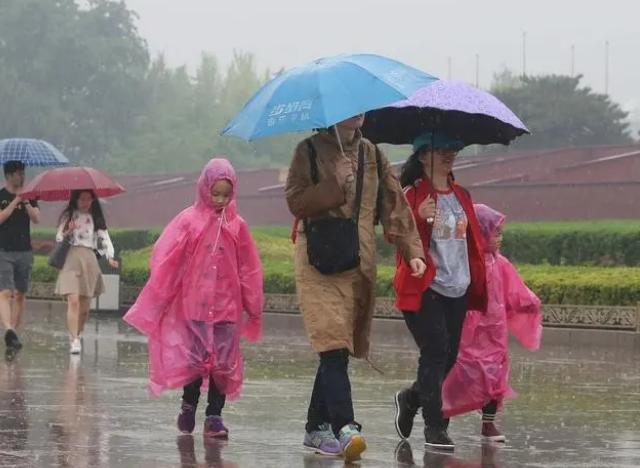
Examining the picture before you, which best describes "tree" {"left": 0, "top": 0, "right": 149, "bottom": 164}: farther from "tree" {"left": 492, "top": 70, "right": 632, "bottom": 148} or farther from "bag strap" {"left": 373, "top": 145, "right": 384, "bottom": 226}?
"bag strap" {"left": 373, "top": 145, "right": 384, "bottom": 226}

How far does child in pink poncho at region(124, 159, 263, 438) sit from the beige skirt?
540 cm

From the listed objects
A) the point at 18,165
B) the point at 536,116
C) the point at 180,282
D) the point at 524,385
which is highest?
the point at 536,116

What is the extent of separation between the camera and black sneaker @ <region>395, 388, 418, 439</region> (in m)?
7.86

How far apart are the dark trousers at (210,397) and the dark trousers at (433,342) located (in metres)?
1.00

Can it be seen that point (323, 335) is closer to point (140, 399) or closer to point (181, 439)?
point (181, 439)

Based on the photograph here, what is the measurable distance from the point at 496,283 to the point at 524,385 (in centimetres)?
296

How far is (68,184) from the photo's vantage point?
13648mm

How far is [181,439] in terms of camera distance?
7738 millimetres

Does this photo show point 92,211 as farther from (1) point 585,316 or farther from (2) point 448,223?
(2) point 448,223

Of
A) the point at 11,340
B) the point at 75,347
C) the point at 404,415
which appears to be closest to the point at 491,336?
the point at 404,415

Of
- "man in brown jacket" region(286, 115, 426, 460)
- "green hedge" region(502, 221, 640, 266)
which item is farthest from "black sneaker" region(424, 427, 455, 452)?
"green hedge" region(502, 221, 640, 266)

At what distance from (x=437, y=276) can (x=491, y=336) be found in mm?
966

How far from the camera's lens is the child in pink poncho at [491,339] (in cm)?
816

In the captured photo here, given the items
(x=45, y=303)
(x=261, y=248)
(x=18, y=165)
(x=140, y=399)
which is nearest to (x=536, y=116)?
(x=261, y=248)
